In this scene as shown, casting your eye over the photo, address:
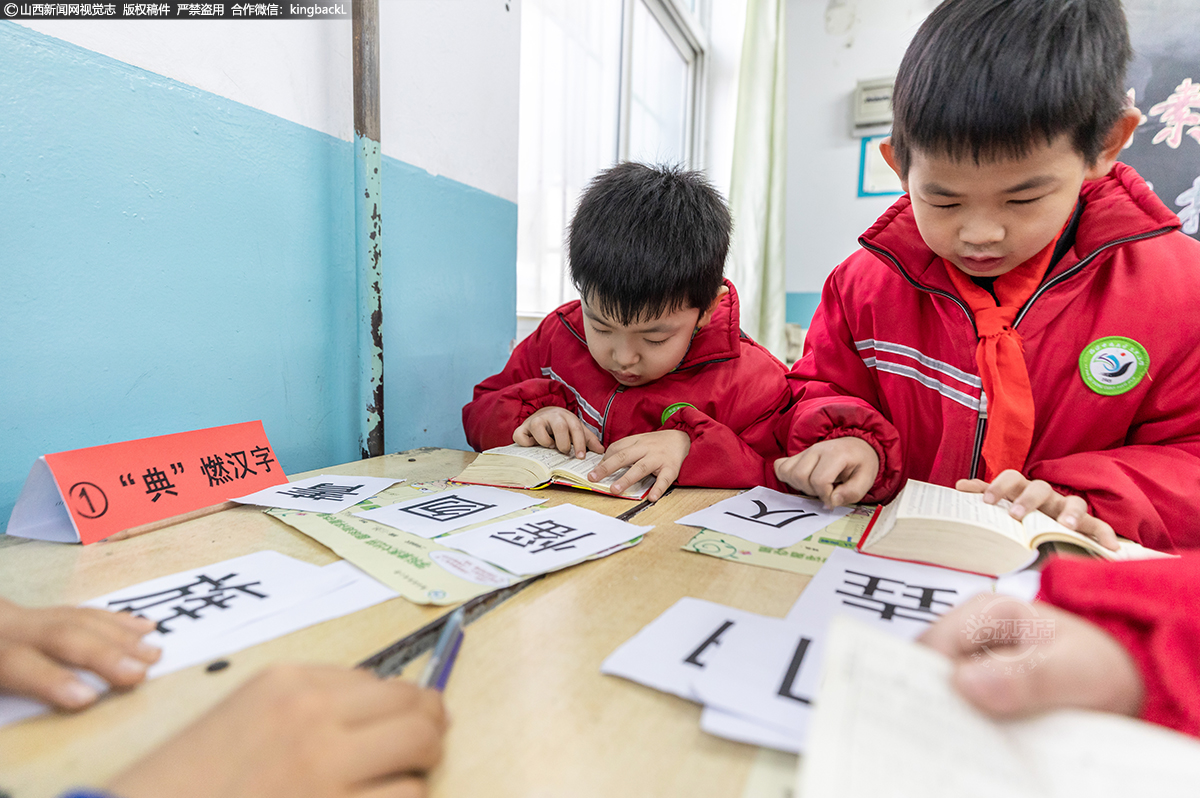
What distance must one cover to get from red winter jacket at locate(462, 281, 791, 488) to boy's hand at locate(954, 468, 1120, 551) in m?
0.31

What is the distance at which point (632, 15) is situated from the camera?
6.79 ft

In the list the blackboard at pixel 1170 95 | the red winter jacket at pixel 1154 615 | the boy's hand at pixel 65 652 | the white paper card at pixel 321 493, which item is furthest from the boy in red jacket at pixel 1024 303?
the blackboard at pixel 1170 95

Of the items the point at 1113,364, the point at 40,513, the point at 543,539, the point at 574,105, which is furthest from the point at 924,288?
the point at 574,105

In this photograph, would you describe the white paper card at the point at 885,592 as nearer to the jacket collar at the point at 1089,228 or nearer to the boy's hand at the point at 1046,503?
the boy's hand at the point at 1046,503

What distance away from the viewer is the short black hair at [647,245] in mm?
818

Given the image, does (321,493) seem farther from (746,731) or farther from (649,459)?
(746,731)

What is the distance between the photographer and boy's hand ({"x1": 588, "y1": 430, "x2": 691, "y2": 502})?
0.72 m

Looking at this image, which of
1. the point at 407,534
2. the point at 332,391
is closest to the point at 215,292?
the point at 332,391

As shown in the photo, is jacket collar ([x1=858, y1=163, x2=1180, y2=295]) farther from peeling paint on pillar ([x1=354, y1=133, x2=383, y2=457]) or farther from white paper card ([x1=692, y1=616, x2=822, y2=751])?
peeling paint on pillar ([x1=354, y1=133, x2=383, y2=457])

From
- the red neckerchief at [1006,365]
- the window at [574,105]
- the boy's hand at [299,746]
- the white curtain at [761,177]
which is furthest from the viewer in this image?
the white curtain at [761,177]

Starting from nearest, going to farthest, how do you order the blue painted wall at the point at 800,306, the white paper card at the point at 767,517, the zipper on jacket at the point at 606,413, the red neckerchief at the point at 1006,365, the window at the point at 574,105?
the white paper card at the point at 767,517 → the red neckerchief at the point at 1006,365 → the zipper on jacket at the point at 606,413 → the window at the point at 574,105 → the blue painted wall at the point at 800,306

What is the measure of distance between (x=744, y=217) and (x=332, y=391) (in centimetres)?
205

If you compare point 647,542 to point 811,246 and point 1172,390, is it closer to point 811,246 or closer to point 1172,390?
point 1172,390

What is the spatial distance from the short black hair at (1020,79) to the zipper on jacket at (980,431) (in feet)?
0.88
